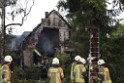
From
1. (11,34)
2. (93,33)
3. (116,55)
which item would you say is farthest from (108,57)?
(11,34)

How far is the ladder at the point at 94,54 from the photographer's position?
26.1 meters

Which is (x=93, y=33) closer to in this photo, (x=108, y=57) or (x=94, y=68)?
(x=94, y=68)

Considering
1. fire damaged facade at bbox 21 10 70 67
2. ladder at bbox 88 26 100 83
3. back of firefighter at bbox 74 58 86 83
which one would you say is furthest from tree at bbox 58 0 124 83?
fire damaged facade at bbox 21 10 70 67

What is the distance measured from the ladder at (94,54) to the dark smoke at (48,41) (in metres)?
26.9

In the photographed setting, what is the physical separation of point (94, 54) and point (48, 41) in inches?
1154

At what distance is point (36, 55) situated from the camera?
53.6 m

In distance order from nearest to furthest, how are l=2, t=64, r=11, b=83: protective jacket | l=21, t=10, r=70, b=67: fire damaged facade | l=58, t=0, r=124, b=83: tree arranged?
l=2, t=64, r=11, b=83: protective jacket
l=58, t=0, r=124, b=83: tree
l=21, t=10, r=70, b=67: fire damaged facade

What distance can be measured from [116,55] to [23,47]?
2280 cm

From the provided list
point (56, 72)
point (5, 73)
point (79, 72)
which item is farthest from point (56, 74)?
point (5, 73)

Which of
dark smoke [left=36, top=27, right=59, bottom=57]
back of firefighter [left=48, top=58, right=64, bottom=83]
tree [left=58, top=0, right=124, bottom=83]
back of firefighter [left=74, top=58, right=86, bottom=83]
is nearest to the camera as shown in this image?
back of firefighter [left=74, top=58, right=86, bottom=83]

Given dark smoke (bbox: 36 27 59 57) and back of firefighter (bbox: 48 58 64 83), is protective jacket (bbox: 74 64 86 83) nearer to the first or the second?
back of firefighter (bbox: 48 58 64 83)

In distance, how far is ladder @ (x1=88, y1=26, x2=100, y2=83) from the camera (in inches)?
1028

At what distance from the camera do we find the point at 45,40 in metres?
55.8

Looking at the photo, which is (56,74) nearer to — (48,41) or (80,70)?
(80,70)
